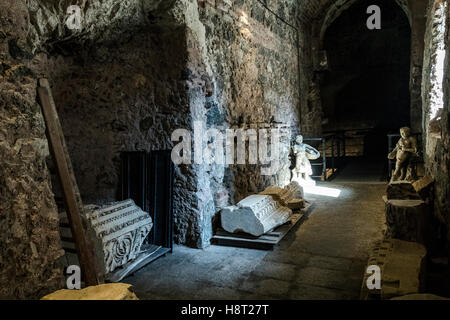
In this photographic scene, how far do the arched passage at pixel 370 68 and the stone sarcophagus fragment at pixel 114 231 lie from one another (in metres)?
9.34

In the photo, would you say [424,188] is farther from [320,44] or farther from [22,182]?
[320,44]

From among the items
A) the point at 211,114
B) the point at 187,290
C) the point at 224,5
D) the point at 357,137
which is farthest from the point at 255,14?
the point at 357,137

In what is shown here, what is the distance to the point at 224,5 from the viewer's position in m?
4.41

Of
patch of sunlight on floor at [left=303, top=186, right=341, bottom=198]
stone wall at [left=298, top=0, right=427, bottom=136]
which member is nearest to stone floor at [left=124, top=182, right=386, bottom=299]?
patch of sunlight on floor at [left=303, top=186, right=341, bottom=198]

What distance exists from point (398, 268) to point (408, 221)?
104 cm

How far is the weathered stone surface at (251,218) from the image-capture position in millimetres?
3819

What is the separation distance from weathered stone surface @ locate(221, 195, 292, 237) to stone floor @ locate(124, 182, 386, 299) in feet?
0.87

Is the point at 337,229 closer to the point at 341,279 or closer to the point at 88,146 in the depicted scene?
the point at 341,279

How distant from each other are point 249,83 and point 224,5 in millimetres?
1266

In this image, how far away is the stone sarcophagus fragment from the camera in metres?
2.81

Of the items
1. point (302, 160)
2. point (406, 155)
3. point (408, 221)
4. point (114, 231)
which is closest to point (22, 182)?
point (114, 231)

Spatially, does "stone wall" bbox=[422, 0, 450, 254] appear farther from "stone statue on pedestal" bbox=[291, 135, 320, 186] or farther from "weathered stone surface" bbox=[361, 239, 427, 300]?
"stone statue on pedestal" bbox=[291, 135, 320, 186]

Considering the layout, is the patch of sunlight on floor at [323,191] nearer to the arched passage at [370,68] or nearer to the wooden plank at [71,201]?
the wooden plank at [71,201]

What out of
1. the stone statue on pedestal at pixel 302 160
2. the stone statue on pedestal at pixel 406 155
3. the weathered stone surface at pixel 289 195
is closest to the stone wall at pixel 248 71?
the stone statue on pedestal at pixel 302 160
